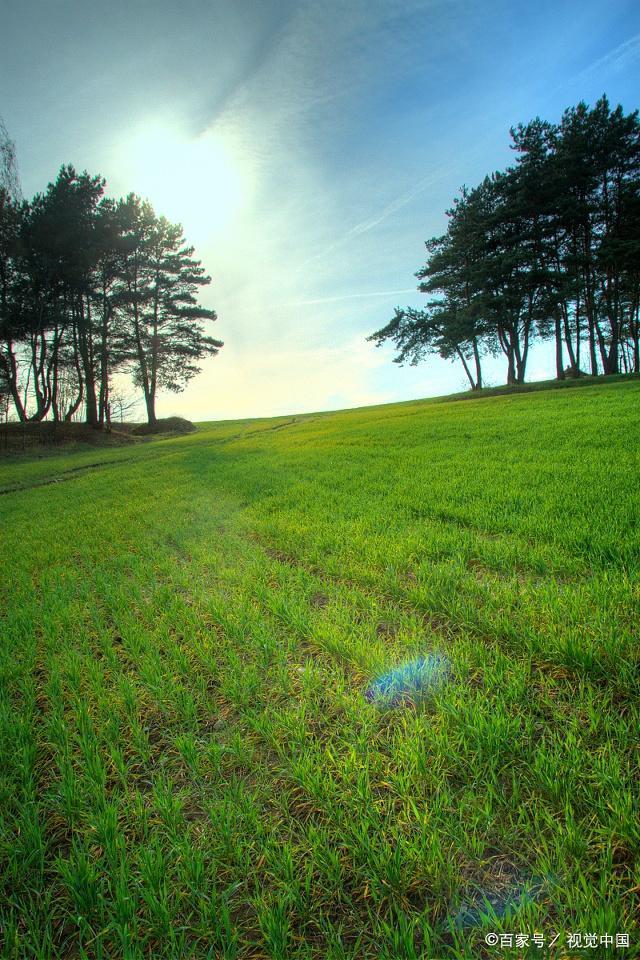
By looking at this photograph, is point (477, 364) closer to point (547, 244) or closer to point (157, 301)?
point (547, 244)

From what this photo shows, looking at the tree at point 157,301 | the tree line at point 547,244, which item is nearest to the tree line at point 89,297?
the tree at point 157,301

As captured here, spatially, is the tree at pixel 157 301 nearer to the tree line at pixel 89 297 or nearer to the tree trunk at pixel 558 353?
the tree line at pixel 89 297

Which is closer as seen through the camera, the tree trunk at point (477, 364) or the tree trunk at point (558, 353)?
the tree trunk at point (558, 353)

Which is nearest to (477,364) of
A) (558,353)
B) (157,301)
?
(558,353)

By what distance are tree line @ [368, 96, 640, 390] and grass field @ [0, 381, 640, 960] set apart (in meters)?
32.1

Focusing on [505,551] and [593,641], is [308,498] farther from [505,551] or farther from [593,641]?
[593,641]

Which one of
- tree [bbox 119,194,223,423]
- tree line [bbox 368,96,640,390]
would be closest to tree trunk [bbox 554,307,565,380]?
tree line [bbox 368,96,640,390]

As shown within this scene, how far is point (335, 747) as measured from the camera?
1.67 m

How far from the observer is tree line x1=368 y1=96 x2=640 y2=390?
97.5 ft

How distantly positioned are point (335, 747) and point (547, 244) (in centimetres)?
4127

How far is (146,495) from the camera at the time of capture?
8680 millimetres

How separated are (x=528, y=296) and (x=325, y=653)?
36.9m

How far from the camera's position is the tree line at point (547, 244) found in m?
29.7

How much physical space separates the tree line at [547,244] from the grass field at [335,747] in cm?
3212
